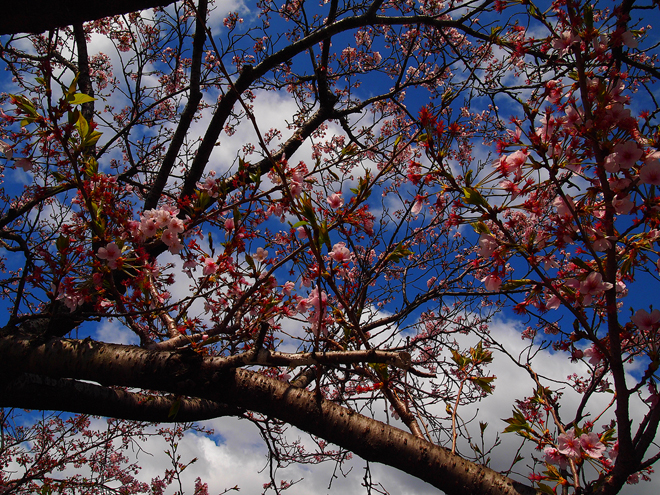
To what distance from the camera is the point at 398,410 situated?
1.74m

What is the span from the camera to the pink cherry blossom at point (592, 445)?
1.35m

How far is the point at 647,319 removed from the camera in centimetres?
129

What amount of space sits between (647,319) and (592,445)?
0.52 meters

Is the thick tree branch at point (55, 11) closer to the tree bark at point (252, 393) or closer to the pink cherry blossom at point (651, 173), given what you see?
the tree bark at point (252, 393)

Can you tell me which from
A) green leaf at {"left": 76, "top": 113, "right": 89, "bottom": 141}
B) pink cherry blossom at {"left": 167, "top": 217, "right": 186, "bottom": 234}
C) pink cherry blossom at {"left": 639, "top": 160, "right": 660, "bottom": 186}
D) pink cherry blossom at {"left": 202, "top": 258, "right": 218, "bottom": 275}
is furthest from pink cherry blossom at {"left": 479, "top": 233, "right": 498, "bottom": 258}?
green leaf at {"left": 76, "top": 113, "right": 89, "bottom": 141}

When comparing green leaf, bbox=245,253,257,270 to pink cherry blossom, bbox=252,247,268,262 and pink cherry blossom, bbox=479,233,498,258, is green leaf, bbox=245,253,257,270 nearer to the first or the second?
pink cherry blossom, bbox=252,247,268,262

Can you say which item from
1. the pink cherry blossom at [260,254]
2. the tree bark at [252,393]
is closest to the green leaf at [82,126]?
the pink cherry blossom at [260,254]

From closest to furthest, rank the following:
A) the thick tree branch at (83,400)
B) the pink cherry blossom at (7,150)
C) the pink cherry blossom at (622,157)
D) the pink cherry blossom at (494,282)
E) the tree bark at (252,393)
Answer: the pink cherry blossom at (622,157) < the pink cherry blossom at (494,282) < the tree bark at (252,393) < the pink cherry blossom at (7,150) < the thick tree branch at (83,400)

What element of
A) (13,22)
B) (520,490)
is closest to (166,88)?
(13,22)

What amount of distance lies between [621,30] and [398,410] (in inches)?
71.4

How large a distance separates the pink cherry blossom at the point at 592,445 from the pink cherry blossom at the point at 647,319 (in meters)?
0.45

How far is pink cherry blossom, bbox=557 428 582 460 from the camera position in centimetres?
136

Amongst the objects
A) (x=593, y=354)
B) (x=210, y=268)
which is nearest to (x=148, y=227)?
(x=210, y=268)

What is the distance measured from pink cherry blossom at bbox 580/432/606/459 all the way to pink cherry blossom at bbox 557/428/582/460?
3 cm
